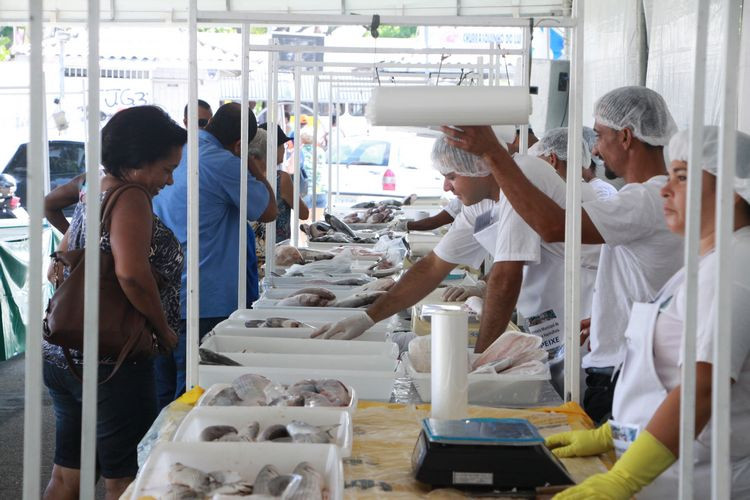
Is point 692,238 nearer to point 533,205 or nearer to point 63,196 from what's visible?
point 533,205

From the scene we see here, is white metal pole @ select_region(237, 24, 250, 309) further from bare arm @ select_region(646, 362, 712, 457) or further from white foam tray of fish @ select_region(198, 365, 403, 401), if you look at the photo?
bare arm @ select_region(646, 362, 712, 457)

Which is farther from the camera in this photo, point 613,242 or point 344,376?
point 613,242

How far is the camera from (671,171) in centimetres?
194

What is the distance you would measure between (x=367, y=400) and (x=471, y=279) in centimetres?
249

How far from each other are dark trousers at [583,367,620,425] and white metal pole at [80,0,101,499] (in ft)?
4.62

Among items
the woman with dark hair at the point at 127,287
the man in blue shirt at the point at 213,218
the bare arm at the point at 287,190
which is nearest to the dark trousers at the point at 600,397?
the woman with dark hair at the point at 127,287

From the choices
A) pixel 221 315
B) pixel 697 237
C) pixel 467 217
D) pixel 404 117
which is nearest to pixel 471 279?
pixel 467 217

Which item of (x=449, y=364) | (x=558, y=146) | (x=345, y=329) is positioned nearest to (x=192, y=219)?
(x=345, y=329)

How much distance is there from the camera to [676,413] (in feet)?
5.53

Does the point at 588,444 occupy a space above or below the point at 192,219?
below

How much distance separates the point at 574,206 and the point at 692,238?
41.4 inches

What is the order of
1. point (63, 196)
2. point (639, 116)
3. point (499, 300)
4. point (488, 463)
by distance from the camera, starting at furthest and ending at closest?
1. point (63, 196)
2. point (499, 300)
3. point (639, 116)
4. point (488, 463)

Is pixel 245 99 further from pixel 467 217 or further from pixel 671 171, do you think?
pixel 671 171

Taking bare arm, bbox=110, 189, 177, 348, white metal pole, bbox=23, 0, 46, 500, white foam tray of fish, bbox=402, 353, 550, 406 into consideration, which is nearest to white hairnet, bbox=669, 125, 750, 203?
white foam tray of fish, bbox=402, 353, 550, 406
